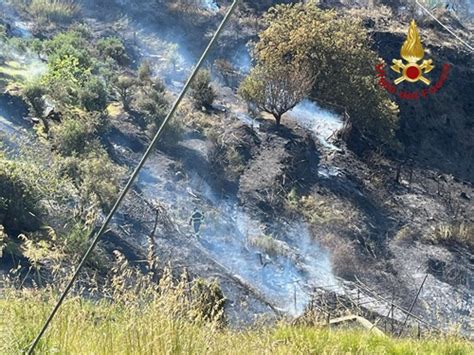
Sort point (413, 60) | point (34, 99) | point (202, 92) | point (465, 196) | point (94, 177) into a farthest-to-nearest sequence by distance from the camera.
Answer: point (202, 92)
point (465, 196)
point (34, 99)
point (94, 177)
point (413, 60)

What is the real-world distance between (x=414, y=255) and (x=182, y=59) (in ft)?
30.6

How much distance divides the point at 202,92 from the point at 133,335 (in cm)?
1223

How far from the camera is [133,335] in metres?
2.97

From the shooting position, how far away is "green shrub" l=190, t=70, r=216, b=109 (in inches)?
586

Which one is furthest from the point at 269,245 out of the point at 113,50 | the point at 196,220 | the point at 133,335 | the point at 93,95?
the point at 113,50

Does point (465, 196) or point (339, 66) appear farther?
point (339, 66)

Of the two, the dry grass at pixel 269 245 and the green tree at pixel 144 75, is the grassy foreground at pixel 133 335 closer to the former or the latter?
the dry grass at pixel 269 245

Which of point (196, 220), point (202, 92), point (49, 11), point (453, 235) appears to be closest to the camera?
point (196, 220)

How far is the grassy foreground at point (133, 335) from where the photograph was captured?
9.43 feet

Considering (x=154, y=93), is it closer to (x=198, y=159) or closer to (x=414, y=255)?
(x=198, y=159)

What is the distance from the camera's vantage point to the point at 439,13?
21391mm

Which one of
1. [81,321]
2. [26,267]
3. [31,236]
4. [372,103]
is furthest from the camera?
[372,103]

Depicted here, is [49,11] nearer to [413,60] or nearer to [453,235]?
[453,235]

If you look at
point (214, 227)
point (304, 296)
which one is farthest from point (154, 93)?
point (304, 296)
